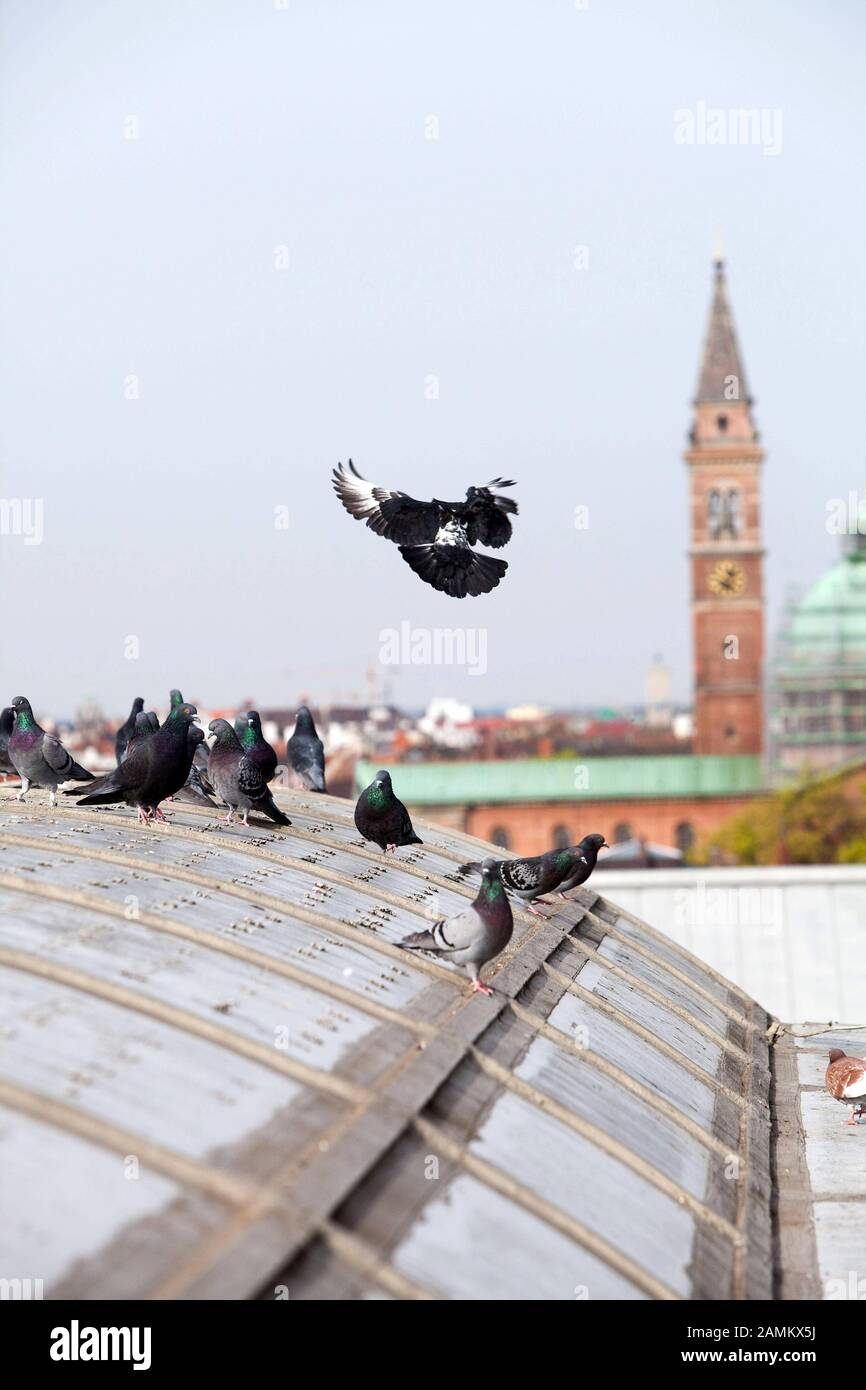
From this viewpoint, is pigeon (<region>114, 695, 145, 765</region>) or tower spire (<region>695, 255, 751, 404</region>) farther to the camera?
tower spire (<region>695, 255, 751, 404</region>)

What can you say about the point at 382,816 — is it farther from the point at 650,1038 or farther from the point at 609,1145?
the point at 609,1145

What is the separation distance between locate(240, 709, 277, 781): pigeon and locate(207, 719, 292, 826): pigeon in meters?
0.09

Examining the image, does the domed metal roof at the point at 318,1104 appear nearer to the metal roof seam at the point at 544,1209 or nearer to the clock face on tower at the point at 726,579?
the metal roof seam at the point at 544,1209

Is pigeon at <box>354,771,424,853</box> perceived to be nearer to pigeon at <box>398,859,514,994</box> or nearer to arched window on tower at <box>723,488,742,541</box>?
pigeon at <box>398,859,514,994</box>

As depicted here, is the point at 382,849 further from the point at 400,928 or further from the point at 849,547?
the point at 849,547

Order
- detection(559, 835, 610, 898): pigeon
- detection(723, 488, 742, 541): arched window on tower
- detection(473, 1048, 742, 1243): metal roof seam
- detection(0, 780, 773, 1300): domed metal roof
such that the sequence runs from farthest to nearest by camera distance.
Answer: detection(723, 488, 742, 541): arched window on tower → detection(559, 835, 610, 898): pigeon → detection(473, 1048, 742, 1243): metal roof seam → detection(0, 780, 773, 1300): domed metal roof

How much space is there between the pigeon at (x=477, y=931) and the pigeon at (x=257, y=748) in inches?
166

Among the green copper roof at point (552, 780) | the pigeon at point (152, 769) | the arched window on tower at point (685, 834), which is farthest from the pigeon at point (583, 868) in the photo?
the arched window on tower at point (685, 834)

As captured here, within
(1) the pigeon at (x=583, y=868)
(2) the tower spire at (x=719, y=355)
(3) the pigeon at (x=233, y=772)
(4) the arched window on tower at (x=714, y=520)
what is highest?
(2) the tower spire at (x=719, y=355)

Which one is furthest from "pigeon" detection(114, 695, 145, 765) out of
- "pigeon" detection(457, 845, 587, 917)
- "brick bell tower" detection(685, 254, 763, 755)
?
"brick bell tower" detection(685, 254, 763, 755)

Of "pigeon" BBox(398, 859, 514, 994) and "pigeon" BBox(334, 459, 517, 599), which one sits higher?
"pigeon" BBox(334, 459, 517, 599)

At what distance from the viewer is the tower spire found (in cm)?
14388

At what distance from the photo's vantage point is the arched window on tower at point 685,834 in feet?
432
